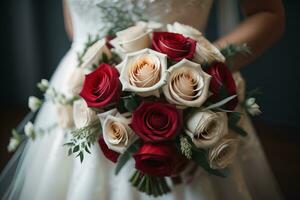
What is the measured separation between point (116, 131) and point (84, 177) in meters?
0.19

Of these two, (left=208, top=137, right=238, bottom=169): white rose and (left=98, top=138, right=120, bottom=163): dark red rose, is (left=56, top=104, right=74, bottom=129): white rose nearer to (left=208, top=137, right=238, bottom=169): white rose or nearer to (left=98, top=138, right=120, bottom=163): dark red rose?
(left=98, top=138, right=120, bottom=163): dark red rose

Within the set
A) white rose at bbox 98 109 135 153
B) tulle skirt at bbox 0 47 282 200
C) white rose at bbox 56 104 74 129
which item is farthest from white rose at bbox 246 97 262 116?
white rose at bbox 56 104 74 129

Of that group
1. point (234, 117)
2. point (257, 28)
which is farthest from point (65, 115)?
point (257, 28)

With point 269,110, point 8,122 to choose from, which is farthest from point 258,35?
point 8,122

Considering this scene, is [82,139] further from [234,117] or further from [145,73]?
[234,117]

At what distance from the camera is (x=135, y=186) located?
0.66 m

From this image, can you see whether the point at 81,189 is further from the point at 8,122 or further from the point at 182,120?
the point at 8,122

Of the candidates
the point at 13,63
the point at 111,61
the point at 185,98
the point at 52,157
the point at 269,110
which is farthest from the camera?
the point at 13,63

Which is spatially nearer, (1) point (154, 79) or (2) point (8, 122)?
(1) point (154, 79)

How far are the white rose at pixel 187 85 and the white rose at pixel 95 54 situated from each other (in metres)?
0.16

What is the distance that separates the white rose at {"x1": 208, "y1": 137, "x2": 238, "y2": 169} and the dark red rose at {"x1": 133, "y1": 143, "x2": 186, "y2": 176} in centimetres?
6

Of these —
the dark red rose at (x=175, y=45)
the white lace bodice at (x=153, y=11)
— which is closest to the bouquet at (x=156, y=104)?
the dark red rose at (x=175, y=45)

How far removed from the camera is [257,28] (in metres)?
0.80

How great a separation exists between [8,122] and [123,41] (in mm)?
1712
